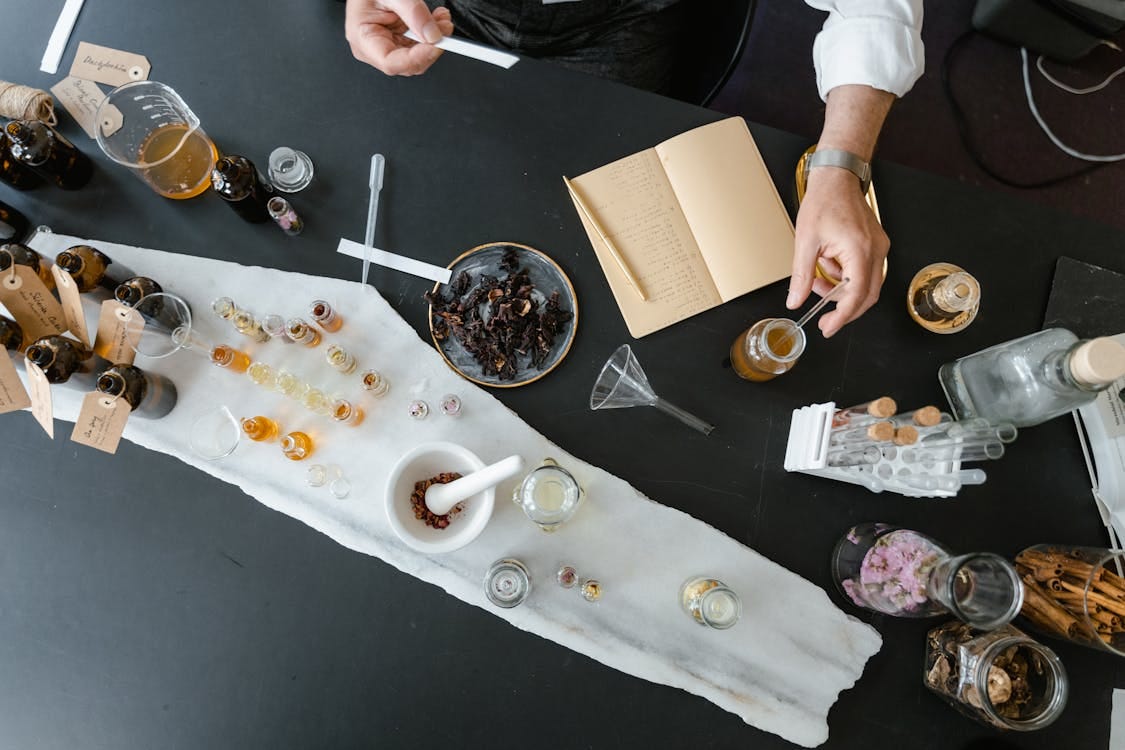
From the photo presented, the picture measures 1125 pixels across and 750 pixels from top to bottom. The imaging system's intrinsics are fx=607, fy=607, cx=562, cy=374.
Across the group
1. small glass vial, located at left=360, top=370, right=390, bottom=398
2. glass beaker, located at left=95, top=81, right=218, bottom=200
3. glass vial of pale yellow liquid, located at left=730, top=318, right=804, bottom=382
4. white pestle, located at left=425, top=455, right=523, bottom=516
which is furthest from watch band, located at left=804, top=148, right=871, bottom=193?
glass beaker, located at left=95, top=81, right=218, bottom=200

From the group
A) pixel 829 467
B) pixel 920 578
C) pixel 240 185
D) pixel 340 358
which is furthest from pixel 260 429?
pixel 920 578

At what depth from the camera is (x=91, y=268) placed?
98 centimetres

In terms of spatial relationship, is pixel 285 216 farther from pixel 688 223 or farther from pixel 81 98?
pixel 688 223

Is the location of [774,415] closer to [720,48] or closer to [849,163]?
[849,163]

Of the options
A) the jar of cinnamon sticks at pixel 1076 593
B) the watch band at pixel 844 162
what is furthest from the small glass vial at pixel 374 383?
the jar of cinnamon sticks at pixel 1076 593

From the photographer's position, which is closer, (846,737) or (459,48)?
(846,737)

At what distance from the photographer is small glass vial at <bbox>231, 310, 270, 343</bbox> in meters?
0.98

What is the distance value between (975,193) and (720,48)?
0.52 m

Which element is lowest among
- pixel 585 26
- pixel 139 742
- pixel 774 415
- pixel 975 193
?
pixel 139 742

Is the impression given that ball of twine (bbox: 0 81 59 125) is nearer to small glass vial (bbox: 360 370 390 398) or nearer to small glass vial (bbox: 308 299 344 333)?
small glass vial (bbox: 308 299 344 333)

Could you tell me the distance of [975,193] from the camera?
41.7 inches

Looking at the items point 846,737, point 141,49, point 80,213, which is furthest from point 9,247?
point 846,737

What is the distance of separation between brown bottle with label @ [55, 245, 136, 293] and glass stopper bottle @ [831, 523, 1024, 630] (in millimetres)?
1252

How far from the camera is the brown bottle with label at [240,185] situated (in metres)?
0.98
